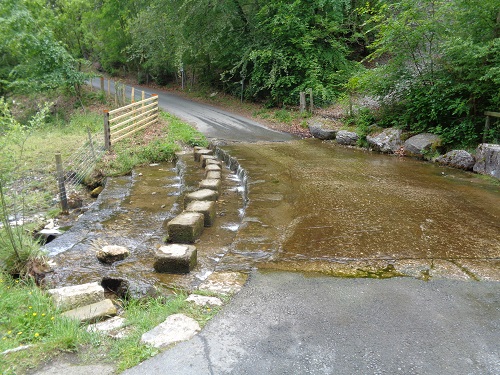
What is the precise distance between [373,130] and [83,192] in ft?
27.7

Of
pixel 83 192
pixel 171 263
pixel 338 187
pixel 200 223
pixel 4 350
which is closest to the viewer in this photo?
→ pixel 4 350

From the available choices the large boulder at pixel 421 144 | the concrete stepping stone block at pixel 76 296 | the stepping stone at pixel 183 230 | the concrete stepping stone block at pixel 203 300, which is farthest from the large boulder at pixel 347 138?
the concrete stepping stone block at pixel 76 296

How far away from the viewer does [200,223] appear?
5523 millimetres

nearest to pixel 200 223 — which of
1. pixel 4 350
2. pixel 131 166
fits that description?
pixel 4 350

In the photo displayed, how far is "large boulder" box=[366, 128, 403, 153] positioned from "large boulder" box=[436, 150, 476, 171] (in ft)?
4.84

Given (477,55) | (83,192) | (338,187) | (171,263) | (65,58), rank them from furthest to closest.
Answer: (65,58) → (83,192) → (477,55) → (338,187) → (171,263)

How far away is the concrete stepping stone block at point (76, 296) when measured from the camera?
3.66 m

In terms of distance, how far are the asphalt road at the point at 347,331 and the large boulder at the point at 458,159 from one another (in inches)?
229

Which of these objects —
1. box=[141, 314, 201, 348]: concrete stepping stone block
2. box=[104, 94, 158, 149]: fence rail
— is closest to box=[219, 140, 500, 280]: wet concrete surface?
box=[141, 314, 201, 348]: concrete stepping stone block

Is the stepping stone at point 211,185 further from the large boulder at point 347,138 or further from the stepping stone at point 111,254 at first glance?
the large boulder at point 347,138

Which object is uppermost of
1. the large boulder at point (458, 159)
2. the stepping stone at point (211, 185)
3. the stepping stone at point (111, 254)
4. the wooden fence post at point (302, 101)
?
the wooden fence post at point (302, 101)

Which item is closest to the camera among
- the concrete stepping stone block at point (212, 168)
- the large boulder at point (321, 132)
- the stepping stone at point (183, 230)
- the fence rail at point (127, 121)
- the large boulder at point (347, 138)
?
the stepping stone at point (183, 230)

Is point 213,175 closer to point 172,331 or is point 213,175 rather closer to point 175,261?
point 175,261

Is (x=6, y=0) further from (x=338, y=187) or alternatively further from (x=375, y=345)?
(x=375, y=345)
